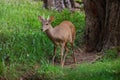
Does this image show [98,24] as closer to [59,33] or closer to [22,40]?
[59,33]

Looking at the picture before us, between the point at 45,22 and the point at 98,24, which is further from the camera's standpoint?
the point at 98,24

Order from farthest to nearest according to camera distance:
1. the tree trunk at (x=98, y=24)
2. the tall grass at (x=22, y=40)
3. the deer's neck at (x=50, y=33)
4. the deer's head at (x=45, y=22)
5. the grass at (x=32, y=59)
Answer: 1. the tree trunk at (x=98, y=24)
2. the deer's neck at (x=50, y=33)
3. the deer's head at (x=45, y=22)
4. the tall grass at (x=22, y=40)
5. the grass at (x=32, y=59)

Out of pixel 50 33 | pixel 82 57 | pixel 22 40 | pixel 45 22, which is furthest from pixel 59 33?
pixel 82 57

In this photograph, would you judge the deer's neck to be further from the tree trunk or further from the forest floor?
the tree trunk

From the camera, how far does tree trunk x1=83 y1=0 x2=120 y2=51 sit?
11.9 m

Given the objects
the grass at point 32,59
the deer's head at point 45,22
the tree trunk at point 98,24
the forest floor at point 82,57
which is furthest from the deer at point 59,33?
the tree trunk at point 98,24

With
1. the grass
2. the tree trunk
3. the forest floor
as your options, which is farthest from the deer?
the tree trunk

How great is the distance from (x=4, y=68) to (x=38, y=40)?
243 cm

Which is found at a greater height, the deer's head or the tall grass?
the deer's head

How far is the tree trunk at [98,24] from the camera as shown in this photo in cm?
1190

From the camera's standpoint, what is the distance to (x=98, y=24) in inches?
504

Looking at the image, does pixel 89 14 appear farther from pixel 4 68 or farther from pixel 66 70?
pixel 4 68

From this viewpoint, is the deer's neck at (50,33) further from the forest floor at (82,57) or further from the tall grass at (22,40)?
the forest floor at (82,57)

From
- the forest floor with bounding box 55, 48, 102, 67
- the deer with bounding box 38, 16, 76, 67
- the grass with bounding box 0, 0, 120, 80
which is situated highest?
the deer with bounding box 38, 16, 76, 67
